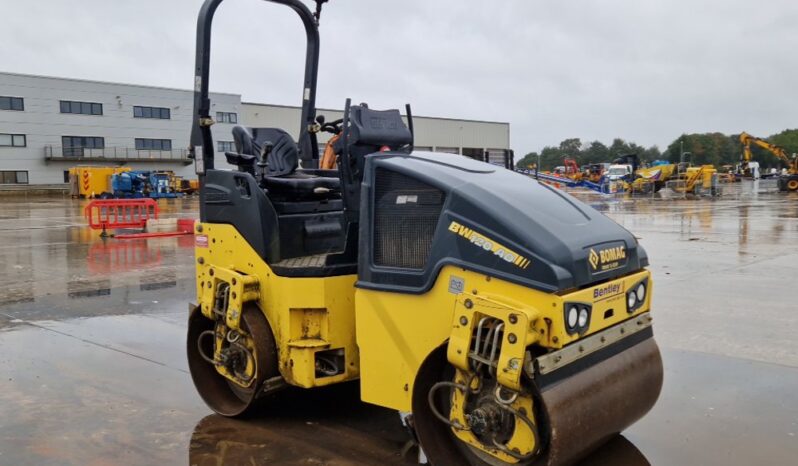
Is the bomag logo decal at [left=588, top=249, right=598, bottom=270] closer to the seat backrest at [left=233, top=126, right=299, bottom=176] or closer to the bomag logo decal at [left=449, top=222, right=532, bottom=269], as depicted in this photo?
the bomag logo decal at [left=449, top=222, right=532, bottom=269]

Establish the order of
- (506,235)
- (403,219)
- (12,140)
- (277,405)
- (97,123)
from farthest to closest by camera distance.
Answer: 1. (97,123)
2. (12,140)
3. (277,405)
4. (403,219)
5. (506,235)

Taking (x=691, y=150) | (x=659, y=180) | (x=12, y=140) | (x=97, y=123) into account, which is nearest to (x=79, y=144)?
(x=97, y=123)

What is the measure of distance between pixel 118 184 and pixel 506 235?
127 feet

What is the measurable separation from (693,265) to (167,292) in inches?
304

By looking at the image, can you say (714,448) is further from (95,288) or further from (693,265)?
(95,288)

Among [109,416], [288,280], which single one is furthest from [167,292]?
[288,280]

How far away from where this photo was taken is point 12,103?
51875 millimetres

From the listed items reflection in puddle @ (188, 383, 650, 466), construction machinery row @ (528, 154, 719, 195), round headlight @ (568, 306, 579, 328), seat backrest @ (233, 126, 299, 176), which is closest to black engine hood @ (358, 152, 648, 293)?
round headlight @ (568, 306, 579, 328)

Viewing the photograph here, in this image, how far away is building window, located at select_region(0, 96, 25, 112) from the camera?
51438 millimetres

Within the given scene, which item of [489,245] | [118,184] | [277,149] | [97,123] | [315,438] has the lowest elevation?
[315,438]

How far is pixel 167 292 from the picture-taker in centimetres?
896

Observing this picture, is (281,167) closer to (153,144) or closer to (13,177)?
(13,177)

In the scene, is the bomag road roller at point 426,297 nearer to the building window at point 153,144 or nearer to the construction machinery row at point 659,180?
the construction machinery row at point 659,180

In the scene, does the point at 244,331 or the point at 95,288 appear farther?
the point at 95,288
